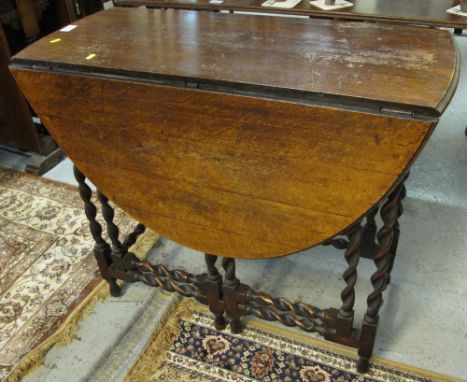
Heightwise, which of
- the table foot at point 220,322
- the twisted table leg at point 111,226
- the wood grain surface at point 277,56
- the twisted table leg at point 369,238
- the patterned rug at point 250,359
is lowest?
the patterned rug at point 250,359

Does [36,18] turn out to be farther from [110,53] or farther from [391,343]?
[391,343]

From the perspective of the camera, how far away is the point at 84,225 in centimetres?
194

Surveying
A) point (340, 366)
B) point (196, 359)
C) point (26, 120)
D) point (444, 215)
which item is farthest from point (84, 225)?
point (444, 215)

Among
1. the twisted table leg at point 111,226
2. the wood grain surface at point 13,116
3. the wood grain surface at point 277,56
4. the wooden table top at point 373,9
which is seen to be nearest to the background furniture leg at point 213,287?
the twisted table leg at point 111,226

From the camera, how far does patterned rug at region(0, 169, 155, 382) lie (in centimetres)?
148

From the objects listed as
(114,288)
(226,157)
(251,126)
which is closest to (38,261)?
(114,288)

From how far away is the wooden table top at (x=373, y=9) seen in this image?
6.18ft

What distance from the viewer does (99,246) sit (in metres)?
1.52

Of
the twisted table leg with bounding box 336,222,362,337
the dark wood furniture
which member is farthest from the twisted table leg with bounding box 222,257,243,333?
the dark wood furniture

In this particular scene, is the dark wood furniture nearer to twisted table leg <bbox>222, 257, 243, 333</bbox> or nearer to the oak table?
the oak table

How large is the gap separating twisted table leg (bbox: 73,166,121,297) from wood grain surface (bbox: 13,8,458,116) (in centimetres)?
43

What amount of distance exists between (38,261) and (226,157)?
1.08 meters

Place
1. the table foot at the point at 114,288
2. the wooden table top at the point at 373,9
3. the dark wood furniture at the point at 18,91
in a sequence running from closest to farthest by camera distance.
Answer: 1. the table foot at the point at 114,288
2. the wooden table top at the point at 373,9
3. the dark wood furniture at the point at 18,91

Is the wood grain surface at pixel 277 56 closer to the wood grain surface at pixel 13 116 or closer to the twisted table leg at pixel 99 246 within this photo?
the twisted table leg at pixel 99 246
